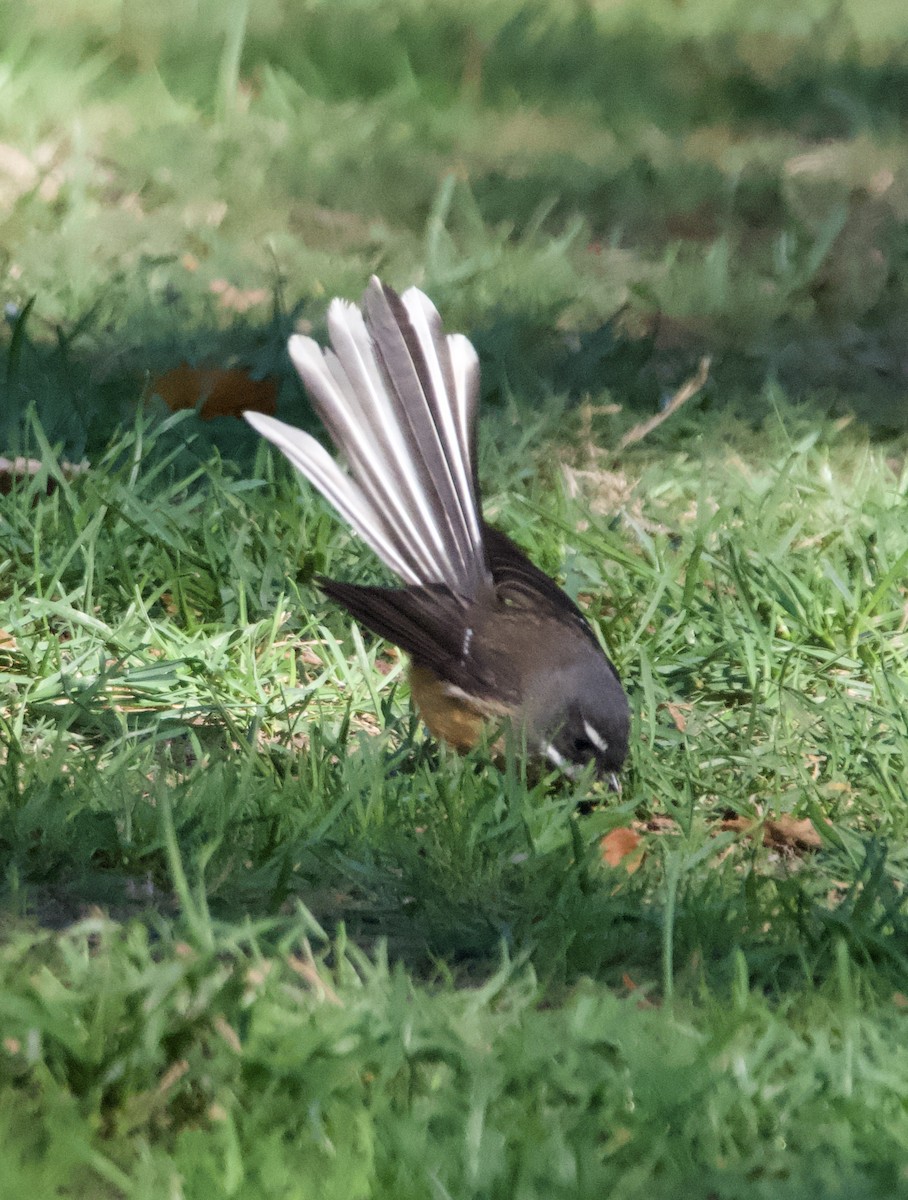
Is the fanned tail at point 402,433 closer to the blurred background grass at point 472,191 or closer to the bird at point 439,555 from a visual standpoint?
the bird at point 439,555

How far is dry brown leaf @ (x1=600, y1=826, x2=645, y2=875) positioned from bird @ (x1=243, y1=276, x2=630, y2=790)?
0.67 ft

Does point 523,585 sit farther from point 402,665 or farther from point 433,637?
point 402,665

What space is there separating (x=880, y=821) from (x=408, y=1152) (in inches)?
70.9

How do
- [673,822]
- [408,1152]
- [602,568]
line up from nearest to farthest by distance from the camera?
[408,1152] → [673,822] → [602,568]

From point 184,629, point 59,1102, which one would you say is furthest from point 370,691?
point 59,1102

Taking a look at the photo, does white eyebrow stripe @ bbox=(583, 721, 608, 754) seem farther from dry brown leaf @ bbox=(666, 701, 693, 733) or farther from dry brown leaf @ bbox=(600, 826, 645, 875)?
dry brown leaf @ bbox=(666, 701, 693, 733)

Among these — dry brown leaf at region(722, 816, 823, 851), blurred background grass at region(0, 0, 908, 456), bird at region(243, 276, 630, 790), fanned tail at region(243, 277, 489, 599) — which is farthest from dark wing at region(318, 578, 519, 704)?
blurred background grass at region(0, 0, 908, 456)

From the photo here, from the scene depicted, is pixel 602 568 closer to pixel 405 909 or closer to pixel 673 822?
pixel 673 822

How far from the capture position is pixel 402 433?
4.48 m

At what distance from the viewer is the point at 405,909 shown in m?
3.34

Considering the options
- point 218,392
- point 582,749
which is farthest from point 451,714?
point 218,392

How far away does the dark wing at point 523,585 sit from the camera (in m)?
4.31

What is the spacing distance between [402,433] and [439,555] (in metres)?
0.34

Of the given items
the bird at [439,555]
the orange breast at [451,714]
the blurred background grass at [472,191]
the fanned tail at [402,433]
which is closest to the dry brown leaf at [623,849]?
the bird at [439,555]
